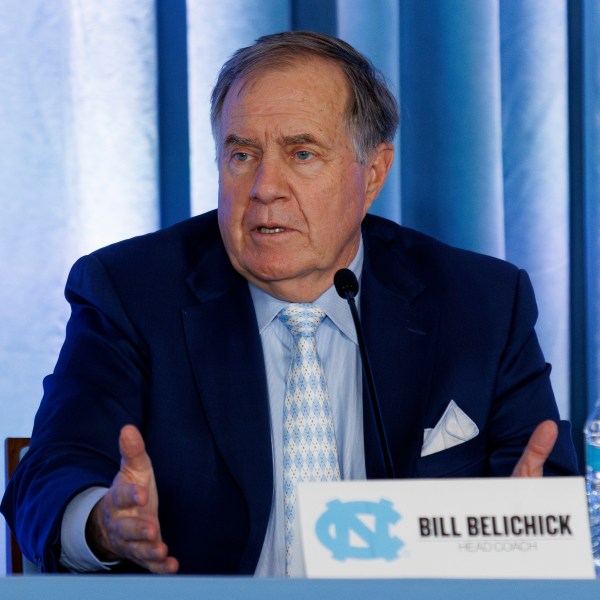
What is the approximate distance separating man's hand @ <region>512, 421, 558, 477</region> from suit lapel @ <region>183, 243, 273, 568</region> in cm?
47

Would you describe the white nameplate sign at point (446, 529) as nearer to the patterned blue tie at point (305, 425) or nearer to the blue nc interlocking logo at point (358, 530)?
the blue nc interlocking logo at point (358, 530)

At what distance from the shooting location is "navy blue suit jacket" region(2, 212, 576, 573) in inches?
69.7

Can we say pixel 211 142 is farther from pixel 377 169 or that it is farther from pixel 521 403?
pixel 521 403

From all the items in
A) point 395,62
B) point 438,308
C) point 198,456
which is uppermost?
point 395,62

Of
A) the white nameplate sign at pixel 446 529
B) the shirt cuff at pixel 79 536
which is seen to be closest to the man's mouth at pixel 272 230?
the shirt cuff at pixel 79 536

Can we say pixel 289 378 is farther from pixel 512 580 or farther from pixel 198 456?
pixel 512 580

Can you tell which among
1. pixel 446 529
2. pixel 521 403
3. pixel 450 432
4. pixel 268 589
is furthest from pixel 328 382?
pixel 268 589

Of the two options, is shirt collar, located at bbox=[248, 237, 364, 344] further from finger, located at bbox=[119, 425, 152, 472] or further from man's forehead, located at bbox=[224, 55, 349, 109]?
finger, located at bbox=[119, 425, 152, 472]

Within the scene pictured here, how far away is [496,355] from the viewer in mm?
1993

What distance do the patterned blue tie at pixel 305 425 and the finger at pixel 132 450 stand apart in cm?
45

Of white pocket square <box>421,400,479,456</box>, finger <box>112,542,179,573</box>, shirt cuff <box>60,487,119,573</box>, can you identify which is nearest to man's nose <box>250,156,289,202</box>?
white pocket square <box>421,400,479,456</box>

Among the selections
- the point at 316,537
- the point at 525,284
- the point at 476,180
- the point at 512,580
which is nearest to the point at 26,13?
the point at 476,180

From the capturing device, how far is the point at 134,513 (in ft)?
4.55

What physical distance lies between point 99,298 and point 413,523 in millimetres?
1020
